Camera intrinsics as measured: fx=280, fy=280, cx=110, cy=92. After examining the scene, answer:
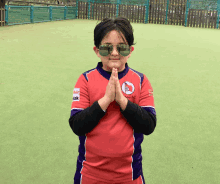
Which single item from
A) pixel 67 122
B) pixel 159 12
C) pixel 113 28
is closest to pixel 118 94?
pixel 113 28

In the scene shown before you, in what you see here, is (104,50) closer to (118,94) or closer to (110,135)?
(118,94)

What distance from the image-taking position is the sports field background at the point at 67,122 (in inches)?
93.0

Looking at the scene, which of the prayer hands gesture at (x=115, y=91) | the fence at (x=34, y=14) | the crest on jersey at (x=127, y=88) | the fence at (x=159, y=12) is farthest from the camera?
the fence at (x=159, y=12)

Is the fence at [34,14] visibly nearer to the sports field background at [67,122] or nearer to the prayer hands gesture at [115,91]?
the sports field background at [67,122]

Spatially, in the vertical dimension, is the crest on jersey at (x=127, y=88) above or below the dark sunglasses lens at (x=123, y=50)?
below

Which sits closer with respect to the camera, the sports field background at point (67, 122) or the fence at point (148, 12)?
the sports field background at point (67, 122)

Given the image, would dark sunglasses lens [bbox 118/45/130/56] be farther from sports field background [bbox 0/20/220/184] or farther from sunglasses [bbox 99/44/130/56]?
sports field background [bbox 0/20/220/184]

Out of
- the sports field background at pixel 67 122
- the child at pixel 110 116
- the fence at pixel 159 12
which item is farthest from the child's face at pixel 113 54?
the fence at pixel 159 12

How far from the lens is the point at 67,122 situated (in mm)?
3219

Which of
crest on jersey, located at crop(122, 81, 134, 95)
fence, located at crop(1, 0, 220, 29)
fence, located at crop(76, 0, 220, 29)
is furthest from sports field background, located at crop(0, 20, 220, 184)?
fence, located at crop(76, 0, 220, 29)

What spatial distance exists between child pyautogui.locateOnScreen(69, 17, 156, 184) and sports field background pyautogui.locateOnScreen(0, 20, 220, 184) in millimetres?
938

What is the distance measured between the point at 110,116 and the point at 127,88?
17cm

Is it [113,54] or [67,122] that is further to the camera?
[67,122]

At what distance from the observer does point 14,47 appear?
784 cm
